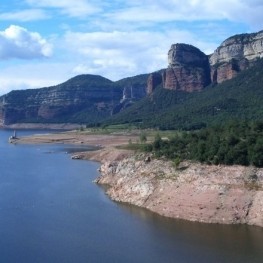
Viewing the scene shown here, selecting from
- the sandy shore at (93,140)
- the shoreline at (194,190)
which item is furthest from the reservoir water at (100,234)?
the sandy shore at (93,140)

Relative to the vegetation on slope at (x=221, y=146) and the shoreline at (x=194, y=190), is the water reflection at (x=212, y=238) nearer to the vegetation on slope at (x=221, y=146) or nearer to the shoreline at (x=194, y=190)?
the shoreline at (x=194, y=190)

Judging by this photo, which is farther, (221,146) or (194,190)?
(221,146)

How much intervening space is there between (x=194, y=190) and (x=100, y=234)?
13.6m

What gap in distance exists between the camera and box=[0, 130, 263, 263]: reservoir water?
5072 centimetres

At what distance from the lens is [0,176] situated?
325ft

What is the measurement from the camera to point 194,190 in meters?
65.6

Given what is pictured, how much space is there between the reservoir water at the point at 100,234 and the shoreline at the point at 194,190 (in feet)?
5.35

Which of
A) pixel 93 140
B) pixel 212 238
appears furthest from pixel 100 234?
pixel 93 140

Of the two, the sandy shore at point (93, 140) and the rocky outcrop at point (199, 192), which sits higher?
the sandy shore at point (93, 140)

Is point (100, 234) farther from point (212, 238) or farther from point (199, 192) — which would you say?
point (199, 192)

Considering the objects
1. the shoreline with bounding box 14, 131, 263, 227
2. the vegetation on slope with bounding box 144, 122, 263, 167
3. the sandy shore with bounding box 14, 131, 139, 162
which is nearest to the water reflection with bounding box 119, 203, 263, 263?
the shoreline with bounding box 14, 131, 263, 227

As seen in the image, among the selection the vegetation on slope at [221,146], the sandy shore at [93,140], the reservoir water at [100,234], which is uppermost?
the vegetation on slope at [221,146]

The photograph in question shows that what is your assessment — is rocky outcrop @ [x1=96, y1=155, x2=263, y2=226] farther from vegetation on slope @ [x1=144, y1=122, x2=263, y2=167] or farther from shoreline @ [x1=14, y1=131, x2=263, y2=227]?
vegetation on slope @ [x1=144, y1=122, x2=263, y2=167]

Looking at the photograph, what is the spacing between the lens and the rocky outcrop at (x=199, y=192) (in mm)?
61125
